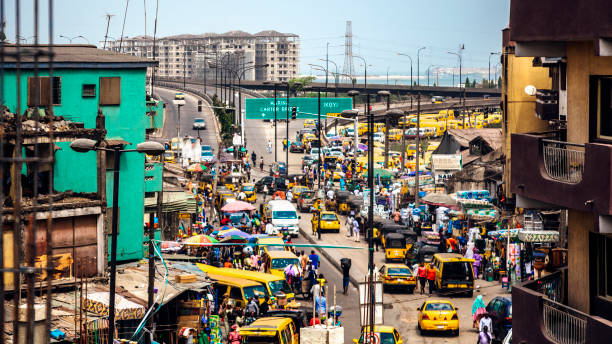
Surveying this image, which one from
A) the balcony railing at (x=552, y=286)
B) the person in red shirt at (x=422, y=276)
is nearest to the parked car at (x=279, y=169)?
the person in red shirt at (x=422, y=276)

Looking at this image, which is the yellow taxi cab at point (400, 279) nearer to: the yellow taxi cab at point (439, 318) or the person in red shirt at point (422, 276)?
the person in red shirt at point (422, 276)

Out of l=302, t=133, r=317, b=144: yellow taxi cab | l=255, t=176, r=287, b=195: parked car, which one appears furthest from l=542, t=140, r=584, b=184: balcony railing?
l=302, t=133, r=317, b=144: yellow taxi cab

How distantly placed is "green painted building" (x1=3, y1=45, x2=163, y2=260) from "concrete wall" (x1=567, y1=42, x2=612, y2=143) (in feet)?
79.8

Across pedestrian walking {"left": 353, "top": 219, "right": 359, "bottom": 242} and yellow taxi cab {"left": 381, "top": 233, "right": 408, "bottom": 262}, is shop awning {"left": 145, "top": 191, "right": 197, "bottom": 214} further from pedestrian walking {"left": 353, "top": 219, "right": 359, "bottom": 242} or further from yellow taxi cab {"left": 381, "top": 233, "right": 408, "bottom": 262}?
yellow taxi cab {"left": 381, "top": 233, "right": 408, "bottom": 262}

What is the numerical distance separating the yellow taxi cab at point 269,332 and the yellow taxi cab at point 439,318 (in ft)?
19.3

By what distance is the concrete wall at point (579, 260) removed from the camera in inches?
520

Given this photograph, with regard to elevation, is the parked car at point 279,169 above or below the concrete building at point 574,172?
below

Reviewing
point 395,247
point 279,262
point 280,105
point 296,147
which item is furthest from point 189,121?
point 279,262

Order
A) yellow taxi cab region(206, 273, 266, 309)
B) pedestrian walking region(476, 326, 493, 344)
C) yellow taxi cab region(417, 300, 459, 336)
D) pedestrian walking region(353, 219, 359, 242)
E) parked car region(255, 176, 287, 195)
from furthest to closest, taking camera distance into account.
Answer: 1. parked car region(255, 176, 287, 195)
2. pedestrian walking region(353, 219, 359, 242)
3. yellow taxi cab region(206, 273, 266, 309)
4. yellow taxi cab region(417, 300, 459, 336)
5. pedestrian walking region(476, 326, 493, 344)

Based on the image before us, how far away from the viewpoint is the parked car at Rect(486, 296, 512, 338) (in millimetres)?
29902

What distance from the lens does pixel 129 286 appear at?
29922 mm

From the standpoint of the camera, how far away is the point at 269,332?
26312 millimetres

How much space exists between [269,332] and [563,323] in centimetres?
1416

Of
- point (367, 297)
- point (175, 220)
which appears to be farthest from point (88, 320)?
point (175, 220)
